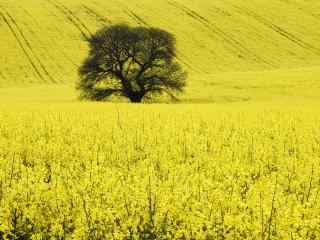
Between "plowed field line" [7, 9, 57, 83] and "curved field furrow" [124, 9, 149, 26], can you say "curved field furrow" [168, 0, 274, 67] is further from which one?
"plowed field line" [7, 9, 57, 83]

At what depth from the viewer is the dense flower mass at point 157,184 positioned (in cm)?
528

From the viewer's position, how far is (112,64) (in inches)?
1474

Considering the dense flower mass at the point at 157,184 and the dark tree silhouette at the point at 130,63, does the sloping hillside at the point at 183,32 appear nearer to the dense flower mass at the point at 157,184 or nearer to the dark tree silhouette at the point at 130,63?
the dark tree silhouette at the point at 130,63

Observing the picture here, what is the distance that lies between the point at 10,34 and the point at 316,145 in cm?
5527

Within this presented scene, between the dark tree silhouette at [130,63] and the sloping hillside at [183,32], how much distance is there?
51.6 ft

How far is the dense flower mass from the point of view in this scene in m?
5.28

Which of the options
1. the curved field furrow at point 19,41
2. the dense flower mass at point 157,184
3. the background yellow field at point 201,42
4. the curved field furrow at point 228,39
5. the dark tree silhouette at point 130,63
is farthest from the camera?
the curved field furrow at point 228,39

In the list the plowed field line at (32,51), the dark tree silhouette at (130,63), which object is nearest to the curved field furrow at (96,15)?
the plowed field line at (32,51)

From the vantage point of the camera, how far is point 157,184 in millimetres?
6762

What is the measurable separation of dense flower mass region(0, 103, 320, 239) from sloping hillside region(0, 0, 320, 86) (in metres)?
42.0

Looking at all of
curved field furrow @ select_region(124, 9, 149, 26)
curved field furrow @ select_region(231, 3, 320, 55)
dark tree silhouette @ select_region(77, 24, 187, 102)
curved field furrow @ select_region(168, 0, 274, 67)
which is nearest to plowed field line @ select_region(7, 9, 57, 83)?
curved field furrow @ select_region(124, 9, 149, 26)

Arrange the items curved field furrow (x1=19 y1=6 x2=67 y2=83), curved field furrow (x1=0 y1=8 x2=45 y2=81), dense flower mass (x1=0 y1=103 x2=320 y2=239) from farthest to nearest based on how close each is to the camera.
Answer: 1. curved field furrow (x1=19 y1=6 x2=67 y2=83)
2. curved field furrow (x1=0 y1=8 x2=45 y2=81)
3. dense flower mass (x1=0 y1=103 x2=320 y2=239)

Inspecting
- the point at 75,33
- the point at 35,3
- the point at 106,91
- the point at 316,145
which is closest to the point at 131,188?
the point at 316,145

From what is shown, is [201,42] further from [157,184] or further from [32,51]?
[157,184]
